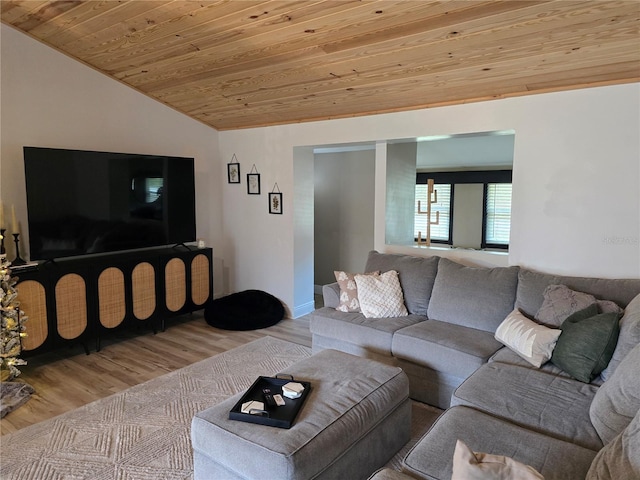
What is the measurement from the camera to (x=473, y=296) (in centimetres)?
314

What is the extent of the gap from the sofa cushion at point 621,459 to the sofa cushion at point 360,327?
1645 mm

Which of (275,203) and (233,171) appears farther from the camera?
(233,171)

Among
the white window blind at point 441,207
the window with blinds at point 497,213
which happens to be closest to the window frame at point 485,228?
the window with blinds at point 497,213

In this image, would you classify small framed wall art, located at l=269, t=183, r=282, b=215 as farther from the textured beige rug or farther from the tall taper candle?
the tall taper candle

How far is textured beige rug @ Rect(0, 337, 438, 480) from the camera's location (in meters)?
2.28

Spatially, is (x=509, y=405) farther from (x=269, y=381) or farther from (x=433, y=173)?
(x=433, y=173)

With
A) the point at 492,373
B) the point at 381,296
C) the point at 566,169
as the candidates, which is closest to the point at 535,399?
the point at 492,373

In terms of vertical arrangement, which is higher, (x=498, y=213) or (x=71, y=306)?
(x=498, y=213)

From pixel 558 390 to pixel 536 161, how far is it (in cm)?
180

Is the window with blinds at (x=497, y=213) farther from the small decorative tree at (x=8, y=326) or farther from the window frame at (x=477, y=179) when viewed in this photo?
the small decorative tree at (x=8, y=326)

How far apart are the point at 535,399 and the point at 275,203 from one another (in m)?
3.46

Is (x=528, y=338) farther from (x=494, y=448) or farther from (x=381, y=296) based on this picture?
(x=381, y=296)

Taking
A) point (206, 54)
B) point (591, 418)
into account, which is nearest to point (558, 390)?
point (591, 418)

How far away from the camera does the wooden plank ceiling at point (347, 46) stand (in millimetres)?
2412
